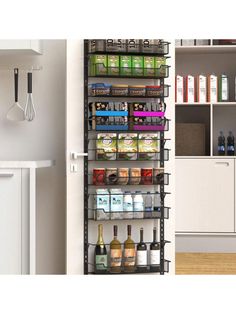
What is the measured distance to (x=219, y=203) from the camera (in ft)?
18.1

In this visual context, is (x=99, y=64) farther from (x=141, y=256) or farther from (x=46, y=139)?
(x=141, y=256)

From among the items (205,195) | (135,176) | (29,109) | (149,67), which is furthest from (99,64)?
(205,195)

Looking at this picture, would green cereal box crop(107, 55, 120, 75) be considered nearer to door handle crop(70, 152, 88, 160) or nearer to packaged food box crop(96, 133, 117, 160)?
packaged food box crop(96, 133, 117, 160)

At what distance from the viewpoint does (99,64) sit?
359 centimetres

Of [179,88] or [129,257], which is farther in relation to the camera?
[179,88]

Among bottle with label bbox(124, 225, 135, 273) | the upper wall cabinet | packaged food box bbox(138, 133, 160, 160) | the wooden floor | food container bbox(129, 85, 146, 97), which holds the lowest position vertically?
the wooden floor

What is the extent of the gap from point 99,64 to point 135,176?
2.34 ft

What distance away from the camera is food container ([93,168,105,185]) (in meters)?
3.63

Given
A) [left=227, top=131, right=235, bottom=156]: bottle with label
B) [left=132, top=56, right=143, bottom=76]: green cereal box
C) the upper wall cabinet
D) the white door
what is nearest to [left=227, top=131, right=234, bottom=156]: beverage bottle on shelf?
[left=227, top=131, right=235, bottom=156]: bottle with label

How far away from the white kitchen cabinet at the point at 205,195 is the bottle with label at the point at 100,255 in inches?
77.3

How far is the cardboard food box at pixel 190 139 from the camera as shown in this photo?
5582 millimetres

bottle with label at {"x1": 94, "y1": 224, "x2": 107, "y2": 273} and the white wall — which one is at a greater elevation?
the white wall
